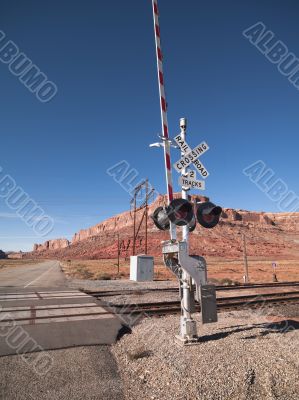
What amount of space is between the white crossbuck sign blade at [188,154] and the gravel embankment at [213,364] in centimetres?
365

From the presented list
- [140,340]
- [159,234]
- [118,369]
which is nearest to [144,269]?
[140,340]

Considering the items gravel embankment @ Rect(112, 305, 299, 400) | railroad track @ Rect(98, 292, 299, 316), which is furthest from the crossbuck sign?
railroad track @ Rect(98, 292, 299, 316)

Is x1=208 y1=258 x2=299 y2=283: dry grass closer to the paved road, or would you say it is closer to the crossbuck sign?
the paved road

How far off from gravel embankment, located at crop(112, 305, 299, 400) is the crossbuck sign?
10.9ft

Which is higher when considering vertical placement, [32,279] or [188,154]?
[188,154]

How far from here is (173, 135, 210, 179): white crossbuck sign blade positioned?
7.09 meters

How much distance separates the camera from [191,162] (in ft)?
23.5

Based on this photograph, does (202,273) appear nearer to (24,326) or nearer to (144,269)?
(24,326)

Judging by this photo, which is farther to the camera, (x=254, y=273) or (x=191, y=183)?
(x=254, y=273)

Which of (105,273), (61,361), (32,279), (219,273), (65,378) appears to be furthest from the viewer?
(219,273)

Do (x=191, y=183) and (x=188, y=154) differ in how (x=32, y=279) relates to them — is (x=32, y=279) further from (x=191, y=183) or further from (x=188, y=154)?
(x=188, y=154)

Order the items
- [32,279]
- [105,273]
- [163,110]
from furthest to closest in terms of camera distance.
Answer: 1. [105,273]
2. [32,279]
3. [163,110]

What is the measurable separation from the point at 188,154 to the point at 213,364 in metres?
4.12

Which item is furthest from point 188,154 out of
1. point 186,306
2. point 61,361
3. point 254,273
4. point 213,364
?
point 254,273
